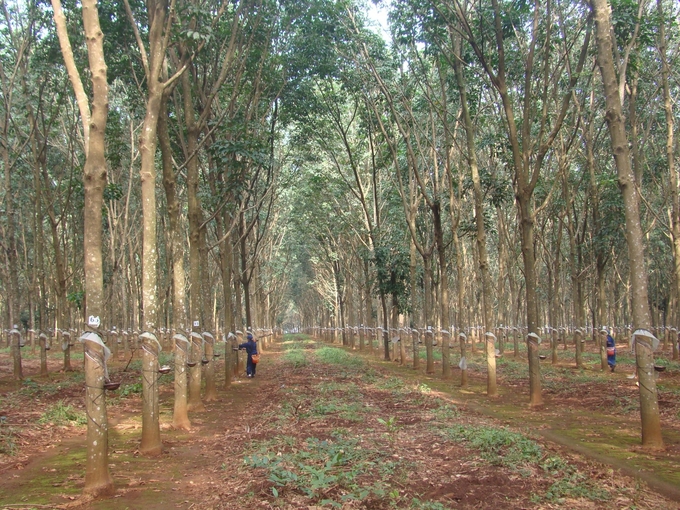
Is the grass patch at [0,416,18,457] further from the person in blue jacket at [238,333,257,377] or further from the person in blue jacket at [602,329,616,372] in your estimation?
the person in blue jacket at [602,329,616,372]

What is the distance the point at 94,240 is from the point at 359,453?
3.81 m

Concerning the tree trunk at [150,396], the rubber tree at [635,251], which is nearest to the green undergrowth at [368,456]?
the tree trunk at [150,396]

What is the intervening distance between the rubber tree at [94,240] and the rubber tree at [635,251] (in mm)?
6365

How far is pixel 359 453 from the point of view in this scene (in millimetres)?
6418

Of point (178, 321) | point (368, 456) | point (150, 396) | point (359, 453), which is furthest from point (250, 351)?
point (368, 456)

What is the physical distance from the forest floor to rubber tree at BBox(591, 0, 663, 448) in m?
0.43

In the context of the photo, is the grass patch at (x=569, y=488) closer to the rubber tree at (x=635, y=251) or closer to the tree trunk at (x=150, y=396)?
the rubber tree at (x=635, y=251)

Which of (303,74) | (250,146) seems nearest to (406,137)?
(303,74)

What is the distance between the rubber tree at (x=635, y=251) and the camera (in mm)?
6926

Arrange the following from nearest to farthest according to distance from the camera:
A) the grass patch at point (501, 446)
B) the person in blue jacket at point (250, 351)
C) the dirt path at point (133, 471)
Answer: the dirt path at point (133, 471), the grass patch at point (501, 446), the person in blue jacket at point (250, 351)

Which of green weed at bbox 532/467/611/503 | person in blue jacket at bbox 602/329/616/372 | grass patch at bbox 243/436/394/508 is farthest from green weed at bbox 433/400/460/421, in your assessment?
person in blue jacket at bbox 602/329/616/372

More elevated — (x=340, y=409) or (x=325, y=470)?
(x=325, y=470)

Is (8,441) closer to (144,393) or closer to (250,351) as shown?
(144,393)

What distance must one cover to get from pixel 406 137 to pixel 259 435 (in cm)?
1007
